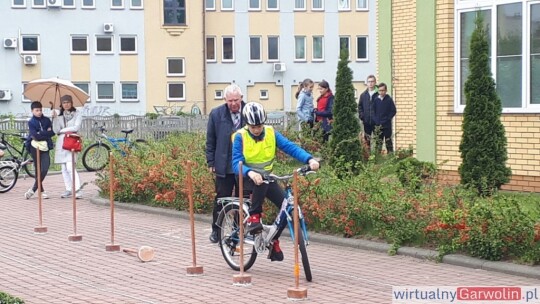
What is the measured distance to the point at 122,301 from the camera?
30.8ft

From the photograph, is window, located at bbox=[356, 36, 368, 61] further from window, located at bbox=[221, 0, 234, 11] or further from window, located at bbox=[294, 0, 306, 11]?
window, located at bbox=[221, 0, 234, 11]

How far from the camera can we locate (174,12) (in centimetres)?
6162

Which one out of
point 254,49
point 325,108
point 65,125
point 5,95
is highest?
point 254,49

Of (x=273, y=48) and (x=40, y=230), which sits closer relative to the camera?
(x=40, y=230)

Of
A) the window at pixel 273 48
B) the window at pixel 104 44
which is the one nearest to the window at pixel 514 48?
the window at pixel 104 44

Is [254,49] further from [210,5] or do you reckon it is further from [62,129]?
[62,129]

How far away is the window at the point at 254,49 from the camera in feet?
209

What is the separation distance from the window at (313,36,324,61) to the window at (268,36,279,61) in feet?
7.62

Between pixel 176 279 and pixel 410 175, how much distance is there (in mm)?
4052

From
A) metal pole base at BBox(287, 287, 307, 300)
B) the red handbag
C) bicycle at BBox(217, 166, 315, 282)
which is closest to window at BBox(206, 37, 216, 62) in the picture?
the red handbag

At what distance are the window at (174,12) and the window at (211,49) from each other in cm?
216

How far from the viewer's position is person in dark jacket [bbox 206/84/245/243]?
1184 cm

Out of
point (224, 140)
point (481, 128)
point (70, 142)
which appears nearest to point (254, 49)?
point (70, 142)

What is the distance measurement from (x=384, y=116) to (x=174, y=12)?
141ft
